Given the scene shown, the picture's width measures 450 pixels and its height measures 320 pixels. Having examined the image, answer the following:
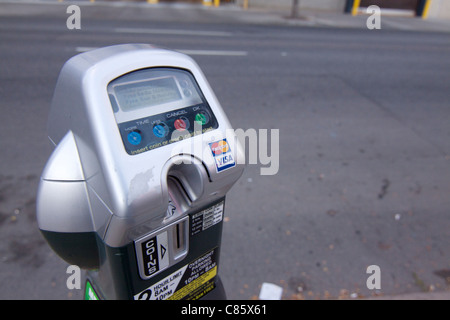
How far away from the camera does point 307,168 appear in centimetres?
363

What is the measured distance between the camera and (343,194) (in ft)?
10.7

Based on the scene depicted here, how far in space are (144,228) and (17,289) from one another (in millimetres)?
1737

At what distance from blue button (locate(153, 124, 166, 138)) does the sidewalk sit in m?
11.5

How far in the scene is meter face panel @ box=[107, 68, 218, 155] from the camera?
926 mm

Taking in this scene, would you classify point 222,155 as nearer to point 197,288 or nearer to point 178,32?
point 197,288

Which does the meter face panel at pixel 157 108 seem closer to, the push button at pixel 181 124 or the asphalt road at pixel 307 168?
the push button at pixel 181 124

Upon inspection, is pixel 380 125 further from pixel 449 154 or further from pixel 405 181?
pixel 405 181

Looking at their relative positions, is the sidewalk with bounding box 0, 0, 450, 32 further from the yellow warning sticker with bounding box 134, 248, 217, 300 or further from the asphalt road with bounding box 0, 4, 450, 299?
the yellow warning sticker with bounding box 134, 248, 217, 300

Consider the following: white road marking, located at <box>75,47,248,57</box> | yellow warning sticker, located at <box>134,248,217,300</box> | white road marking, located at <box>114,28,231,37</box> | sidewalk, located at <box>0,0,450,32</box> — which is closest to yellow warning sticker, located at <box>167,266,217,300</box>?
yellow warning sticker, located at <box>134,248,217,300</box>

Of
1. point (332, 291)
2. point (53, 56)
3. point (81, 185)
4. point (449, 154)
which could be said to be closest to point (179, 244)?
point (81, 185)

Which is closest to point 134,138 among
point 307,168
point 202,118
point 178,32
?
point 202,118

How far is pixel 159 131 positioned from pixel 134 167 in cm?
16

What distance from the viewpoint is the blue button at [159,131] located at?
0.98 metres
